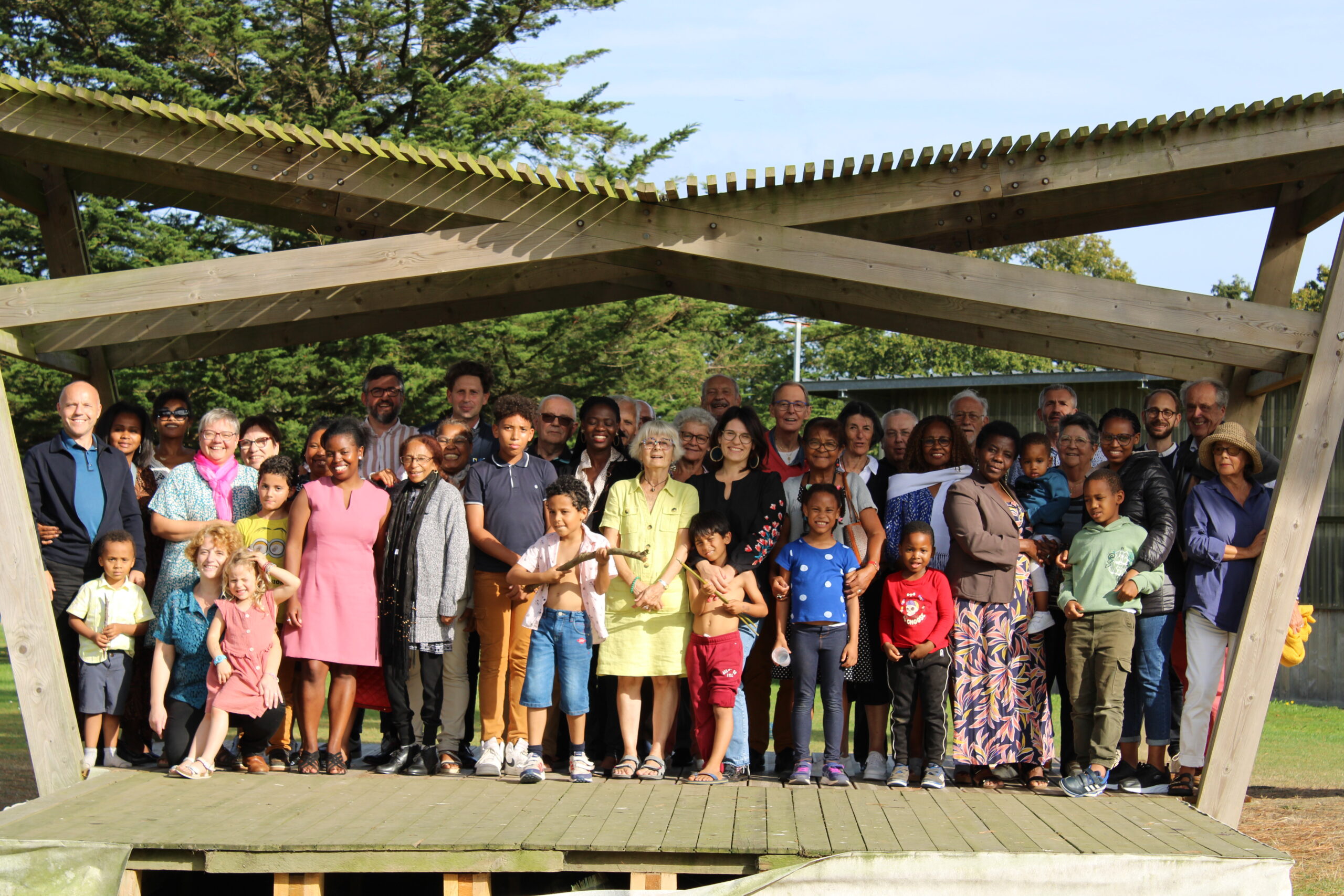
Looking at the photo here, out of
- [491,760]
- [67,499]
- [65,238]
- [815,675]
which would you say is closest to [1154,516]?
[815,675]

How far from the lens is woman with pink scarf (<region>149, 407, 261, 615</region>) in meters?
6.57

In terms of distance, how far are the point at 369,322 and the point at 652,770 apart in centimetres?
378

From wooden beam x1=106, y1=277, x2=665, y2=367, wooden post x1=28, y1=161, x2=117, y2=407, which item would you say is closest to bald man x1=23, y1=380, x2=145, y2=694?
wooden post x1=28, y1=161, x2=117, y2=407

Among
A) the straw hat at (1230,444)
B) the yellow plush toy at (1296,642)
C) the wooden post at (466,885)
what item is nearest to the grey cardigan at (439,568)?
the wooden post at (466,885)

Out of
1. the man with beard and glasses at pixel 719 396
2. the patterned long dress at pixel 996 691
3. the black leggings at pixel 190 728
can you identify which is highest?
the man with beard and glasses at pixel 719 396

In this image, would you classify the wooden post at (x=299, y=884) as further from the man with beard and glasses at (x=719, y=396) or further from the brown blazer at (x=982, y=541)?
the man with beard and glasses at (x=719, y=396)

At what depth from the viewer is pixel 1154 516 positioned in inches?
250

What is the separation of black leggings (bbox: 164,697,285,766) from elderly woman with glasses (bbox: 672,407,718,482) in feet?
8.28

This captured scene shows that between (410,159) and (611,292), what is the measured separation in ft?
7.78

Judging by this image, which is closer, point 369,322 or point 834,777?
point 834,777

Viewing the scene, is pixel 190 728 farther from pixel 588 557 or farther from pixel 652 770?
pixel 652 770

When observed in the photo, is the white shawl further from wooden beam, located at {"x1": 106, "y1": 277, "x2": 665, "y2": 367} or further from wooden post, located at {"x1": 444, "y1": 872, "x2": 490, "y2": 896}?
wooden post, located at {"x1": 444, "y1": 872, "x2": 490, "y2": 896}

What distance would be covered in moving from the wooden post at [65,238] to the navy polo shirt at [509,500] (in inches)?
111

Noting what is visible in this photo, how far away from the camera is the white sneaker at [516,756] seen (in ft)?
21.3
